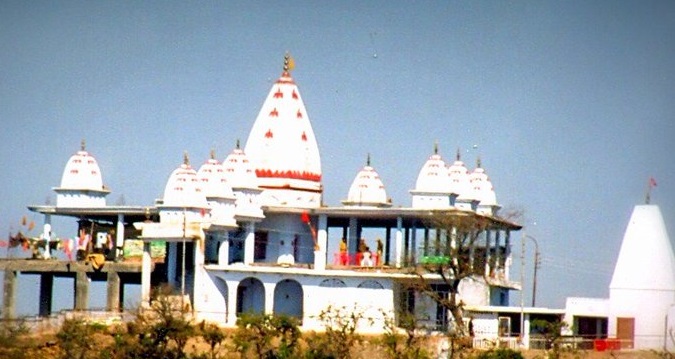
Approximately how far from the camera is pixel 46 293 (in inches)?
3236

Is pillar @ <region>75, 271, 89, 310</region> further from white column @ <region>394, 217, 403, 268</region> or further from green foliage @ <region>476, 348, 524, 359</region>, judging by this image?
green foliage @ <region>476, 348, 524, 359</region>

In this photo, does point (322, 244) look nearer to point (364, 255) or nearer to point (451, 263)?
point (364, 255)

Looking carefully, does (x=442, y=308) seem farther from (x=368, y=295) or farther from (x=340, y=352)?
(x=340, y=352)

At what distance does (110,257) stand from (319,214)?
9104 mm

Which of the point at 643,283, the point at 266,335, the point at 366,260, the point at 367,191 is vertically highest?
the point at 367,191

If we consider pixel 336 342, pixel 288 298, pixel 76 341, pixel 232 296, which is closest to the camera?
pixel 336 342

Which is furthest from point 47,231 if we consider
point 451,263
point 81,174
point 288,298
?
point 451,263

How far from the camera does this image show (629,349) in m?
67.3

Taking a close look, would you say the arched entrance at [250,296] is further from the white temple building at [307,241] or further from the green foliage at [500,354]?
the green foliage at [500,354]

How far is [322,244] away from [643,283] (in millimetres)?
13429

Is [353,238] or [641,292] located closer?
[641,292]

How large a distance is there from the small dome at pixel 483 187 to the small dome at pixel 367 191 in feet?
13.8

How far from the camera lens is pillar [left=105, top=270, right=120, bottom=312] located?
3031 inches

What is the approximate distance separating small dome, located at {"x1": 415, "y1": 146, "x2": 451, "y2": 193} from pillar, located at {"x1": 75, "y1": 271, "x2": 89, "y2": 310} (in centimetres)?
1371
